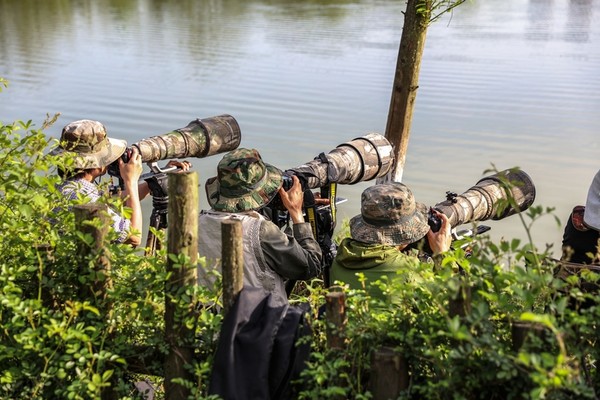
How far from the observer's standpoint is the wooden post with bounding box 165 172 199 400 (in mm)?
2365

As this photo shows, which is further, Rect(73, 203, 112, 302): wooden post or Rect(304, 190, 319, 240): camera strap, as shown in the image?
Rect(304, 190, 319, 240): camera strap

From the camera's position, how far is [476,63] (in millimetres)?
14000

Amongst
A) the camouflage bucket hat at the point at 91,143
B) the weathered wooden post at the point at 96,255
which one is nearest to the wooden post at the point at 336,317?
the weathered wooden post at the point at 96,255

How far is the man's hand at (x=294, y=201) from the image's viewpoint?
3643 mm

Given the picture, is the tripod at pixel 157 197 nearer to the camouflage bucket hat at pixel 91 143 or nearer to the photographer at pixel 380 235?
the camouflage bucket hat at pixel 91 143

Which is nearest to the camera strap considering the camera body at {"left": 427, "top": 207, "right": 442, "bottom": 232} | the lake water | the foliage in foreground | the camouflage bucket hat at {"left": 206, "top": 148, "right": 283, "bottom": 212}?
the camouflage bucket hat at {"left": 206, "top": 148, "right": 283, "bottom": 212}

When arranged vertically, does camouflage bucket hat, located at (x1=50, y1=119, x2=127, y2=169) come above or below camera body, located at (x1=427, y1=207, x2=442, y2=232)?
above

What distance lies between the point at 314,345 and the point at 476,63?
12238mm

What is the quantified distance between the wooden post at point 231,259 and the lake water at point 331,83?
4.37 m

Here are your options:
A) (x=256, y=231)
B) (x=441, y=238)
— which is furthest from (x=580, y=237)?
(x=256, y=231)

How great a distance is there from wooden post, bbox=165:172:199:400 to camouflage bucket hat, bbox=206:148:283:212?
34.4 inches

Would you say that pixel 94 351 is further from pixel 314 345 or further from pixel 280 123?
pixel 280 123

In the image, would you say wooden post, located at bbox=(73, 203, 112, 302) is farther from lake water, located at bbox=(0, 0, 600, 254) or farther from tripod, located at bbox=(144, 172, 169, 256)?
lake water, located at bbox=(0, 0, 600, 254)

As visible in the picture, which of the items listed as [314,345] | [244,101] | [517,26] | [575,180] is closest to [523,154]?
[575,180]
